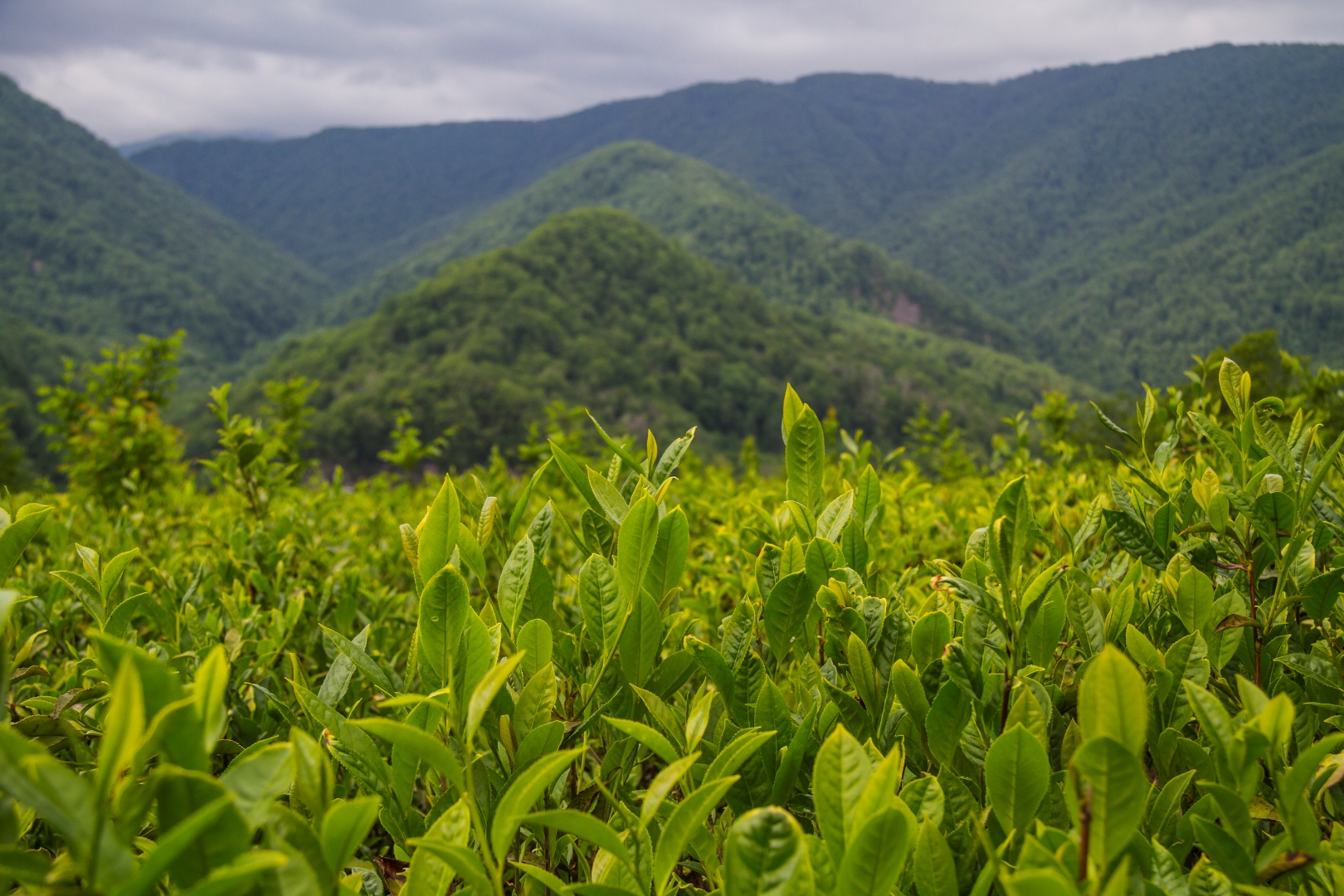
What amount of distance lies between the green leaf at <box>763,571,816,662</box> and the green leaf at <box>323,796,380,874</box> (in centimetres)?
52

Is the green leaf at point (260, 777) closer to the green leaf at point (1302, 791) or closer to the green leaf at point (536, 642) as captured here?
the green leaf at point (536, 642)

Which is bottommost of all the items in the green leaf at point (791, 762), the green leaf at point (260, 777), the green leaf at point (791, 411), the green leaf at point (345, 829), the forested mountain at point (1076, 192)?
the green leaf at point (791, 762)

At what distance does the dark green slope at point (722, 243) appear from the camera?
393ft

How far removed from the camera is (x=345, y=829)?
0.52m

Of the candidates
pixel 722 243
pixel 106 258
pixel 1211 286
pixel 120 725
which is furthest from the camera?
pixel 722 243

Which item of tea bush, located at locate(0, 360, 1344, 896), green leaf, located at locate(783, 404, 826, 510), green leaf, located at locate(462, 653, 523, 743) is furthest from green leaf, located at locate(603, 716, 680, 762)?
green leaf, located at locate(783, 404, 826, 510)

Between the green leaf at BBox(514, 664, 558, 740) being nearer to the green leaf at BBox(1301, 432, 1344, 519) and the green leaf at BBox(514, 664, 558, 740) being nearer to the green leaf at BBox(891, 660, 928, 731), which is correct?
the green leaf at BBox(891, 660, 928, 731)

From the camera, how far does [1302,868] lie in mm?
623

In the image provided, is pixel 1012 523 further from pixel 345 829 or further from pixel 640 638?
pixel 345 829

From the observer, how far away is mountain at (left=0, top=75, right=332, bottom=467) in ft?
350

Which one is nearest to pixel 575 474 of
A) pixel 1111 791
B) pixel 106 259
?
pixel 1111 791

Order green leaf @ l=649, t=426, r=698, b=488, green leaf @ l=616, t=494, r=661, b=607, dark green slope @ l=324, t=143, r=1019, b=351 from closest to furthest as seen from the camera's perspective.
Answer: green leaf @ l=616, t=494, r=661, b=607, green leaf @ l=649, t=426, r=698, b=488, dark green slope @ l=324, t=143, r=1019, b=351

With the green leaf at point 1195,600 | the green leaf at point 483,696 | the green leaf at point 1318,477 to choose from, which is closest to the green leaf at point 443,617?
the green leaf at point 483,696

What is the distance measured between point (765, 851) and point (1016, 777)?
25cm
